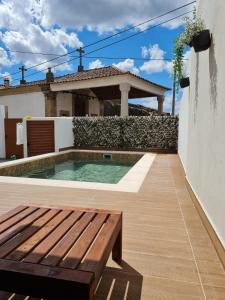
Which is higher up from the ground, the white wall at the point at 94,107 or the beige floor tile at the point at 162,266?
the white wall at the point at 94,107

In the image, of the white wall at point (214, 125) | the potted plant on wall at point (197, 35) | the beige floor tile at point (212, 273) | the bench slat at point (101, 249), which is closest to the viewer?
the bench slat at point (101, 249)

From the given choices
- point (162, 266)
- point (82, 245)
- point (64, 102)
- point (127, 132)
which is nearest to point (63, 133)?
point (127, 132)

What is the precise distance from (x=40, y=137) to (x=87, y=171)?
3.93m

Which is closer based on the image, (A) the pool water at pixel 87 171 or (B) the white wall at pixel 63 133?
(A) the pool water at pixel 87 171

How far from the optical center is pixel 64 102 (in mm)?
19531

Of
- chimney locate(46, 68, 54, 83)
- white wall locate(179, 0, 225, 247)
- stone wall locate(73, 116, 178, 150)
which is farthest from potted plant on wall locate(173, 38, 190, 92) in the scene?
chimney locate(46, 68, 54, 83)

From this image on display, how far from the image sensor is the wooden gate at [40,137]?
42.9 feet

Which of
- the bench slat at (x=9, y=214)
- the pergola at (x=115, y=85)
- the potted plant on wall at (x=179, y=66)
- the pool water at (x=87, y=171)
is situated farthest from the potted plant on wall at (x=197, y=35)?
the pergola at (x=115, y=85)

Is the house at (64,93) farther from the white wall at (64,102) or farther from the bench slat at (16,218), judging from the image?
the bench slat at (16,218)

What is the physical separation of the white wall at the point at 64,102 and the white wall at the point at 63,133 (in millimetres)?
4576

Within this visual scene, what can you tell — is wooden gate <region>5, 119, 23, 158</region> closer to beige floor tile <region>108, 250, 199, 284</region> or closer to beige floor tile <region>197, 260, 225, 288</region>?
beige floor tile <region>108, 250, 199, 284</region>

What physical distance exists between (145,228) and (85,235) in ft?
5.37

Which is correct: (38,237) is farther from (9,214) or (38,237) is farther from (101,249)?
(9,214)

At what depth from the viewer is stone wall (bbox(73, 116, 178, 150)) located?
13617 millimetres
